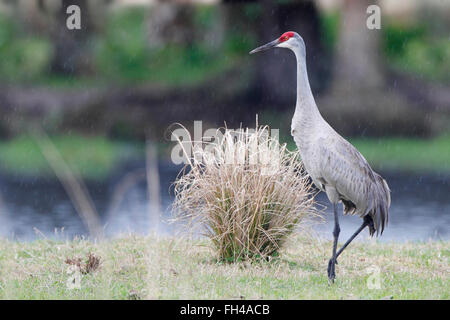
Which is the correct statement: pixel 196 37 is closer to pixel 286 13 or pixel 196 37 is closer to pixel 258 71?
pixel 258 71

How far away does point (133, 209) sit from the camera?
1084cm

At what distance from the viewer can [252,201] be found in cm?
645

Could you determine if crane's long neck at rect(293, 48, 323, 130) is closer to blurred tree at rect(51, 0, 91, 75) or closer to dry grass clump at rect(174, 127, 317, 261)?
dry grass clump at rect(174, 127, 317, 261)

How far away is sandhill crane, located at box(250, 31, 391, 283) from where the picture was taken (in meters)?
6.18

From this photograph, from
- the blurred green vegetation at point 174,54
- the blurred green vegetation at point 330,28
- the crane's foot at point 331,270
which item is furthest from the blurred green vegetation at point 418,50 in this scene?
the crane's foot at point 331,270

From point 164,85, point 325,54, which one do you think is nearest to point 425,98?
point 325,54

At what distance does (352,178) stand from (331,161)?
0.84 ft

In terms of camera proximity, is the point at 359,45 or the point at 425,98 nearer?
the point at 359,45

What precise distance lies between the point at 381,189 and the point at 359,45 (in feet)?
39.4

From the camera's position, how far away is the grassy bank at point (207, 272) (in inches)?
221

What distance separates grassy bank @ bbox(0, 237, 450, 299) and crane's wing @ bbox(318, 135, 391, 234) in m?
0.60

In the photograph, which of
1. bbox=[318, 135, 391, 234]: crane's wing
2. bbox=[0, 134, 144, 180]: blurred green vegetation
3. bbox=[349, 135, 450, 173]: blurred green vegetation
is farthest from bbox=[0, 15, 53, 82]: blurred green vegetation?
bbox=[318, 135, 391, 234]: crane's wing

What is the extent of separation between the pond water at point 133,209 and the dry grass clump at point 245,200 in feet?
4.62
